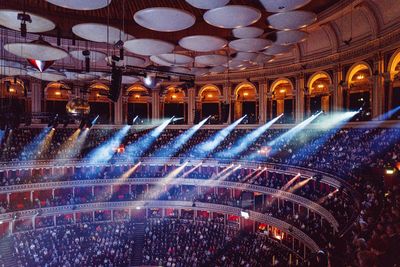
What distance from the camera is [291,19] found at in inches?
418

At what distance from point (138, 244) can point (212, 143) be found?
1213cm

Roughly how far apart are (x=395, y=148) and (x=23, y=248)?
26.7m

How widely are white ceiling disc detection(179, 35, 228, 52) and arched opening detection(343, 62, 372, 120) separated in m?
13.9

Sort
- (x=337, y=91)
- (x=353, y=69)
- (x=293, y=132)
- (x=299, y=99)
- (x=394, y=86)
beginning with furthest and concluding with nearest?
(x=293, y=132)
(x=299, y=99)
(x=337, y=91)
(x=353, y=69)
(x=394, y=86)

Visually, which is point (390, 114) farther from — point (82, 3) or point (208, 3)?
point (82, 3)

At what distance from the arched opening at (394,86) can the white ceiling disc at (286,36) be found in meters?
8.34

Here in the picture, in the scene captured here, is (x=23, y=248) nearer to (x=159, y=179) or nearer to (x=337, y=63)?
(x=159, y=179)

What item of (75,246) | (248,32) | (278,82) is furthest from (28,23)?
(278,82)

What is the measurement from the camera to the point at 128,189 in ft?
118

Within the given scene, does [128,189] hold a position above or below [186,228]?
above

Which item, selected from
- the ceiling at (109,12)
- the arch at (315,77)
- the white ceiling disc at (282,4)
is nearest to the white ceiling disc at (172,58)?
the ceiling at (109,12)

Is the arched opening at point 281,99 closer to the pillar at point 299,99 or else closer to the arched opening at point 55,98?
the pillar at point 299,99

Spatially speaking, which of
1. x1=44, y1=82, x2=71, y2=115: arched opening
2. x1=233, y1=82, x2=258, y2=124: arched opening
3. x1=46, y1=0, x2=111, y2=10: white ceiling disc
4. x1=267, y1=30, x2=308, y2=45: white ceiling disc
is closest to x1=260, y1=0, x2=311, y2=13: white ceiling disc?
x1=267, y1=30, x2=308, y2=45: white ceiling disc

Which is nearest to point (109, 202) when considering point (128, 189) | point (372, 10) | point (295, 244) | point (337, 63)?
point (128, 189)
